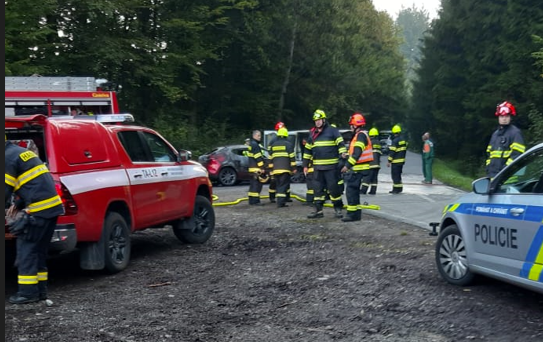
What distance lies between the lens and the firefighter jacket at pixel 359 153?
12047 mm

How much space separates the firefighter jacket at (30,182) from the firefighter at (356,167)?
6.38m

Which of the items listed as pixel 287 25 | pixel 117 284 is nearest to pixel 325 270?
pixel 117 284

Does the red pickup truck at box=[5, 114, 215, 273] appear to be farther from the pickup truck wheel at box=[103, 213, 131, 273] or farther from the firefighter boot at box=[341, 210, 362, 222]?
the firefighter boot at box=[341, 210, 362, 222]

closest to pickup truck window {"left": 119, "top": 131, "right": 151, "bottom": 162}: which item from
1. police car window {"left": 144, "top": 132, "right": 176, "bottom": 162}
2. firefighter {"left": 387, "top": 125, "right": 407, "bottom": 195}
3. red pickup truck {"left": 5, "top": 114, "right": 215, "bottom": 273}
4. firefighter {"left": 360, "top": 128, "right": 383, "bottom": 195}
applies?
red pickup truck {"left": 5, "top": 114, "right": 215, "bottom": 273}

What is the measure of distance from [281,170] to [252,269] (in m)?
6.94

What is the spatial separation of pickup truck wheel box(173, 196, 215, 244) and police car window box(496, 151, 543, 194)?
197 inches

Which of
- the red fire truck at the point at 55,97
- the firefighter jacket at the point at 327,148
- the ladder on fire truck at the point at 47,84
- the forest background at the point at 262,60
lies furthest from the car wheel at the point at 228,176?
the firefighter jacket at the point at 327,148

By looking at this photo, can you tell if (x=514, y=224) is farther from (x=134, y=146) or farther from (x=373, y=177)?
(x=373, y=177)

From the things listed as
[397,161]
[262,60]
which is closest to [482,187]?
[397,161]

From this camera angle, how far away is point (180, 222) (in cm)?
1005

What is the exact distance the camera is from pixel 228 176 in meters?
23.9

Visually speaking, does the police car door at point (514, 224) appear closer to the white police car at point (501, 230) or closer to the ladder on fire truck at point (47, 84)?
the white police car at point (501, 230)

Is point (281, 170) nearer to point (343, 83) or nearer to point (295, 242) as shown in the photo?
point (295, 242)

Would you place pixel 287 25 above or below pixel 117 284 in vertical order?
above
